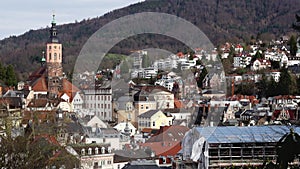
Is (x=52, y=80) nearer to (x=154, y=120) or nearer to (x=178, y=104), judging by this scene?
(x=178, y=104)

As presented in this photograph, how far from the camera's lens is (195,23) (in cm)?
10756

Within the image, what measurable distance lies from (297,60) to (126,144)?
117 ft

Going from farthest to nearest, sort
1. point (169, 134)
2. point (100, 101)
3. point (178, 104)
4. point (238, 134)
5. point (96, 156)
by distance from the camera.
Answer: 1. point (178, 104)
2. point (100, 101)
3. point (169, 134)
4. point (96, 156)
5. point (238, 134)

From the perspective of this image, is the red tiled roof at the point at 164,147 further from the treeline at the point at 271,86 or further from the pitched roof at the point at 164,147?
the treeline at the point at 271,86

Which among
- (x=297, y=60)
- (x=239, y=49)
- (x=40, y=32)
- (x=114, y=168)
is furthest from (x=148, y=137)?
(x=40, y=32)

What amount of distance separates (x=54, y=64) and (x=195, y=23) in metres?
60.4

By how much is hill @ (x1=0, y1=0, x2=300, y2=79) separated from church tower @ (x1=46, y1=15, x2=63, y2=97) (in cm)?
2414

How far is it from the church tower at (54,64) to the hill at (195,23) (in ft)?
79.2

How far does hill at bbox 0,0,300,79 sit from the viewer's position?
A: 80.4 metres

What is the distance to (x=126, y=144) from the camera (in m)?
23.8

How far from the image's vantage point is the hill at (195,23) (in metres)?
80.4

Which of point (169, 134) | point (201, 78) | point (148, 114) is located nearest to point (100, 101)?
point (148, 114)

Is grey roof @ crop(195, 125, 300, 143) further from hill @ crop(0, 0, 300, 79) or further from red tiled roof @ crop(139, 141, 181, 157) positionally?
hill @ crop(0, 0, 300, 79)

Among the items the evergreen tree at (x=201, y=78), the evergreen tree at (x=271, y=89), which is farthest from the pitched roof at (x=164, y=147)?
the evergreen tree at (x=201, y=78)
